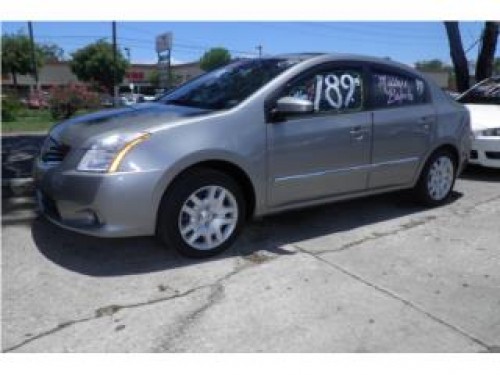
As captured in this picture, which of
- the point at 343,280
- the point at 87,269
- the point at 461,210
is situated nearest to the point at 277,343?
the point at 343,280

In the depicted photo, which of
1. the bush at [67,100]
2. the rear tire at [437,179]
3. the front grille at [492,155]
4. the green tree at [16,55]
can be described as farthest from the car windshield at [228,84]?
the green tree at [16,55]

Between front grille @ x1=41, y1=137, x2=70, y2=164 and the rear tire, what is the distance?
3.50 meters

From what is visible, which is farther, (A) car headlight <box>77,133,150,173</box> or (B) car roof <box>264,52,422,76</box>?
(B) car roof <box>264,52,422,76</box>

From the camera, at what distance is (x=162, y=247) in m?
4.56

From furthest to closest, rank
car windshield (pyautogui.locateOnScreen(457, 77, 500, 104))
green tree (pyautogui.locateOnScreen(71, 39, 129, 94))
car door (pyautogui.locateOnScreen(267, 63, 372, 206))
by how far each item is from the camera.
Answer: green tree (pyautogui.locateOnScreen(71, 39, 129, 94)) → car windshield (pyautogui.locateOnScreen(457, 77, 500, 104)) → car door (pyautogui.locateOnScreen(267, 63, 372, 206))

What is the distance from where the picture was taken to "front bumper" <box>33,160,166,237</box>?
3.88 metres

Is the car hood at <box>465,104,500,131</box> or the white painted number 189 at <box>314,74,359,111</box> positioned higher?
the white painted number 189 at <box>314,74,359,111</box>

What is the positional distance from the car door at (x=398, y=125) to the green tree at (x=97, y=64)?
189 ft

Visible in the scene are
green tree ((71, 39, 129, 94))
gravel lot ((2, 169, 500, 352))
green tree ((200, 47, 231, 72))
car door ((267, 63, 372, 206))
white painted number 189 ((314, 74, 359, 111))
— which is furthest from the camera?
green tree ((200, 47, 231, 72))

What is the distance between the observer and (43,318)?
11.1 feet

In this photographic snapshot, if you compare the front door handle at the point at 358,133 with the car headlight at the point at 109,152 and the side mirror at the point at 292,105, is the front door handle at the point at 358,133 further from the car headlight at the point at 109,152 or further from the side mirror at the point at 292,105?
the car headlight at the point at 109,152

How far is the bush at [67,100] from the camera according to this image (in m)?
19.9

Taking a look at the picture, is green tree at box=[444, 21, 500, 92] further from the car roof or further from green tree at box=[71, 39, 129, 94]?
green tree at box=[71, 39, 129, 94]

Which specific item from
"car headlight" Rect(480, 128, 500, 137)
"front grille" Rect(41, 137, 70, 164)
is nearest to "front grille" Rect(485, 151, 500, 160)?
"car headlight" Rect(480, 128, 500, 137)
